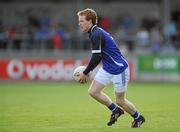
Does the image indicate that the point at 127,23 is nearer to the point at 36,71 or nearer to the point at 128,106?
the point at 36,71

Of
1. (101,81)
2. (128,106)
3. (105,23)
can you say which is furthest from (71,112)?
(105,23)

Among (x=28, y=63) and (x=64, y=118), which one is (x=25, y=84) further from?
(x=64, y=118)

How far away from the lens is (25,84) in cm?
3162

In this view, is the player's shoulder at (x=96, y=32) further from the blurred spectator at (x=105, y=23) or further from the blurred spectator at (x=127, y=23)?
the blurred spectator at (x=127, y=23)

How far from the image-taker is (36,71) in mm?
32875

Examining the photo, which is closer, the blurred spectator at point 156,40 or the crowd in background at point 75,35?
the crowd in background at point 75,35

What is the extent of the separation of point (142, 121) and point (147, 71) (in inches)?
827

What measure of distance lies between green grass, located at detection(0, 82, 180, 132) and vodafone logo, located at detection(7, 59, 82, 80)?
5.82 m

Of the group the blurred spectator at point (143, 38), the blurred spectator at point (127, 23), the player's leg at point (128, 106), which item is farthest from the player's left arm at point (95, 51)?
the blurred spectator at point (127, 23)

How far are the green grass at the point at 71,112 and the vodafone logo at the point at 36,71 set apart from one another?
19.1ft

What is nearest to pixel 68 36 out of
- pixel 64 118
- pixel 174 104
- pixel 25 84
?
pixel 25 84

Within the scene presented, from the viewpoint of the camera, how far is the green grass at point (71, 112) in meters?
13.0

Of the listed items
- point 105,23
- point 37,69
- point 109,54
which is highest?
point 109,54

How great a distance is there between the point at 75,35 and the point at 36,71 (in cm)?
304
